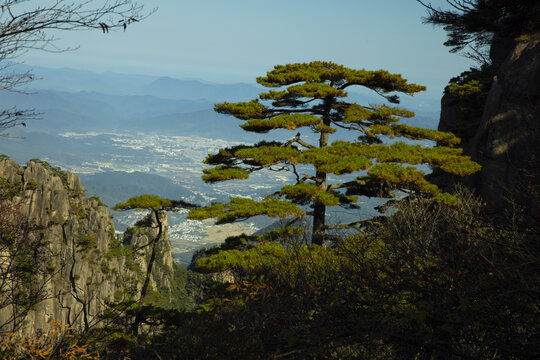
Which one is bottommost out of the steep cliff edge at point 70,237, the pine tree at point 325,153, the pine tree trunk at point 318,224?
the steep cliff edge at point 70,237

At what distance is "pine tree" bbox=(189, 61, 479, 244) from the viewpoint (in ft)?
37.5

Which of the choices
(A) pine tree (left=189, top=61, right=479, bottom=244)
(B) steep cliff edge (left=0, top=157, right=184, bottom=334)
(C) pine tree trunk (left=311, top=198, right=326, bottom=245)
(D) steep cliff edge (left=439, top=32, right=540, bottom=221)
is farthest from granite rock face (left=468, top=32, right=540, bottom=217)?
(B) steep cliff edge (left=0, top=157, right=184, bottom=334)

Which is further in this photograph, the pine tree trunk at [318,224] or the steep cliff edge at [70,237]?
the steep cliff edge at [70,237]

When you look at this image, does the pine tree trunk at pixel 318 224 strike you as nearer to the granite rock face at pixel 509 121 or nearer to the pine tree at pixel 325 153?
the pine tree at pixel 325 153

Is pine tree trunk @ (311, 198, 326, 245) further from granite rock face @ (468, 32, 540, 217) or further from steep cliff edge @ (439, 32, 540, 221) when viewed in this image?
granite rock face @ (468, 32, 540, 217)

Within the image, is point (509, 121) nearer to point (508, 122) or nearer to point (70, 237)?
point (508, 122)

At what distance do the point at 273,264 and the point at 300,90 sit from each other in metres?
5.63

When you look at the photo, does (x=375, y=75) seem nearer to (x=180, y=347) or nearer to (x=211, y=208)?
(x=211, y=208)

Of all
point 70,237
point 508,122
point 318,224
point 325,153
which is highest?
point 508,122

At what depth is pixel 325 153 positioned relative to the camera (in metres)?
12.1

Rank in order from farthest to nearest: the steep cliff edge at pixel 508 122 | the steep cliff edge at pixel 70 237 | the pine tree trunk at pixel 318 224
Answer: the steep cliff edge at pixel 70 237 < the steep cliff edge at pixel 508 122 < the pine tree trunk at pixel 318 224

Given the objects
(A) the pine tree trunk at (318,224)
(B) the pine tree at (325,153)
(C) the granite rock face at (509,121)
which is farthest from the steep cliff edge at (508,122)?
(A) the pine tree trunk at (318,224)

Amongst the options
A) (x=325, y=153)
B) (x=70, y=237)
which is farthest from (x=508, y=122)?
(x=70, y=237)

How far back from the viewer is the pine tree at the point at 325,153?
11430 mm
